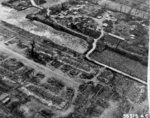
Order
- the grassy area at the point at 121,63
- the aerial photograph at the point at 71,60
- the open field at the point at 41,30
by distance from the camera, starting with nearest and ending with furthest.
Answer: the aerial photograph at the point at 71,60, the grassy area at the point at 121,63, the open field at the point at 41,30

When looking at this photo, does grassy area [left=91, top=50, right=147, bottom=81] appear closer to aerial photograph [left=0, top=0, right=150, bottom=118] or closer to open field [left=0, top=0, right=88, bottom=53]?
aerial photograph [left=0, top=0, right=150, bottom=118]

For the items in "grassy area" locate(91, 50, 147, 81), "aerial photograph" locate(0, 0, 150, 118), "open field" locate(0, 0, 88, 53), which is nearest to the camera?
"aerial photograph" locate(0, 0, 150, 118)

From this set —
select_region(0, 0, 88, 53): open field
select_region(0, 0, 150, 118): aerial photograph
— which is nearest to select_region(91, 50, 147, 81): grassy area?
select_region(0, 0, 150, 118): aerial photograph

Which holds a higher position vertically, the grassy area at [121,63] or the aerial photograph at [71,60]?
the aerial photograph at [71,60]

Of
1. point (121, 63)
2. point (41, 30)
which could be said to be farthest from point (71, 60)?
point (41, 30)

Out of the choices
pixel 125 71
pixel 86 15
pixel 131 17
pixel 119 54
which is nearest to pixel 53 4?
pixel 86 15

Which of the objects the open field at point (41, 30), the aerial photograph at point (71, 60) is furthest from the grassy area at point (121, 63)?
the open field at point (41, 30)

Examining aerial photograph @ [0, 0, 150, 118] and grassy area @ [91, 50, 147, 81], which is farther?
grassy area @ [91, 50, 147, 81]

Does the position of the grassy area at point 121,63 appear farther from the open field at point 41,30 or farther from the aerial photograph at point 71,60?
the open field at point 41,30
